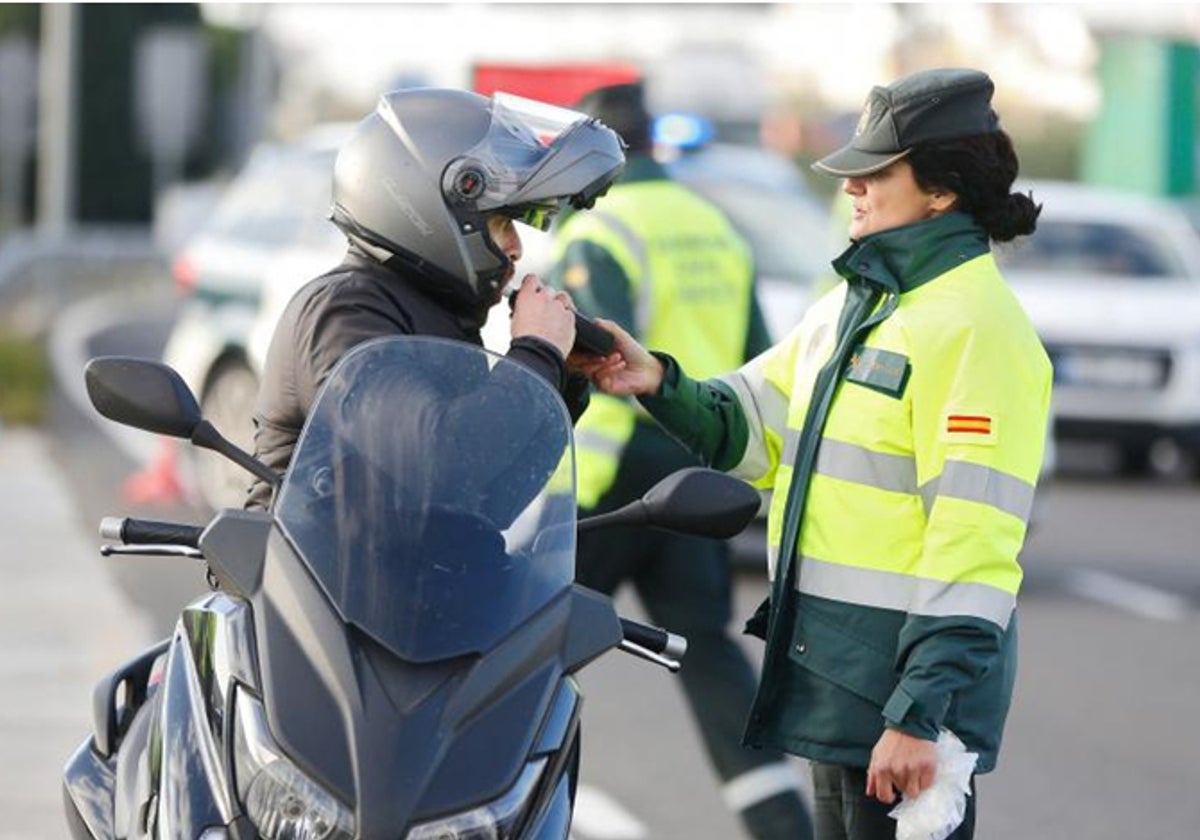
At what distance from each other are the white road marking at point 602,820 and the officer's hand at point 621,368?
258 cm

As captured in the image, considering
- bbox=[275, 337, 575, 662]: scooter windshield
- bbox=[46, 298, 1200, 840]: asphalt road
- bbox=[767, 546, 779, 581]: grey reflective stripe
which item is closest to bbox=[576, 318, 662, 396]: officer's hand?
bbox=[767, 546, 779, 581]: grey reflective stripe

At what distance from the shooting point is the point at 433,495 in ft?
12.2

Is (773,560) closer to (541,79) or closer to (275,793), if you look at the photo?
(275,793)

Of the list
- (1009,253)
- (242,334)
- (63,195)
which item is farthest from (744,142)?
(1009,253)

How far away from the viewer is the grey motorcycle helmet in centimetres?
435

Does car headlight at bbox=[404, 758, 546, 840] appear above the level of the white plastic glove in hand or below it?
above

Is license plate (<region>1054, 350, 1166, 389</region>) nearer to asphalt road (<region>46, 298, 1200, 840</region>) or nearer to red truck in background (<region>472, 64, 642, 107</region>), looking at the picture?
asphalt road (<region>46, 298, 1200, 840</region>)

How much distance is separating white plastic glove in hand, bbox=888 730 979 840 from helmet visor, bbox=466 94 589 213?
40.8 inches

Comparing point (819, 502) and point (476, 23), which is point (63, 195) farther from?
point (819, 502)

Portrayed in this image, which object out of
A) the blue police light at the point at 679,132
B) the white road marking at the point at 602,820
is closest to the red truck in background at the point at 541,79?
the blue police light at the point at 679,132

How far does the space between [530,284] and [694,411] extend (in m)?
0.66

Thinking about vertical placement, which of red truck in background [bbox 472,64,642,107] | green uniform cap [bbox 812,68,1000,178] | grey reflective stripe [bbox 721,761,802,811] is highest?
green uniform cap [bbox 812,68,1000,178]

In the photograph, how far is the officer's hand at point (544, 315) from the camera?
4.31 m

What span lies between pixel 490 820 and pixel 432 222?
118 centimetres
